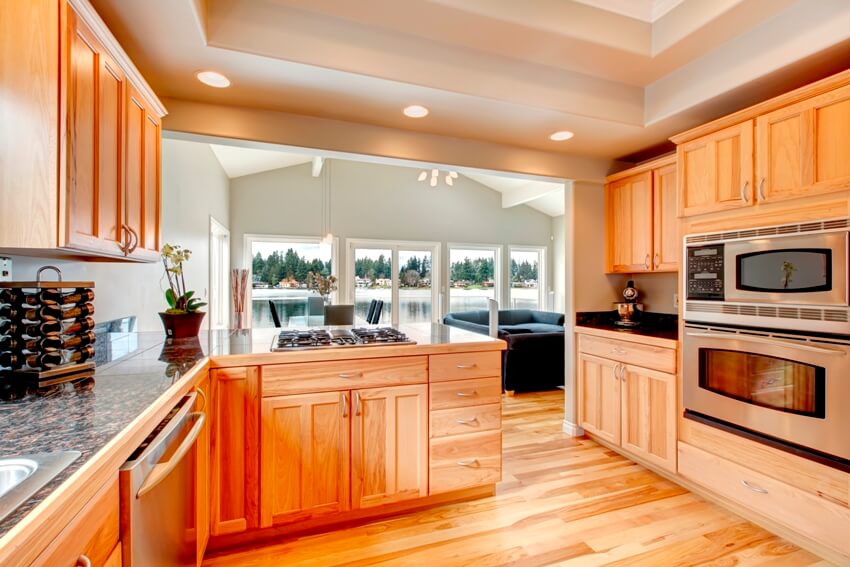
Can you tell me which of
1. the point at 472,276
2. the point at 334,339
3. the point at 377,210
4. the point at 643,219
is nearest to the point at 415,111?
Answer: the point at 334,339

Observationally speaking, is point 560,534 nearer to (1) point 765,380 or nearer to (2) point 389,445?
(2) point 389,445

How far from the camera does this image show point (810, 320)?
1.80m

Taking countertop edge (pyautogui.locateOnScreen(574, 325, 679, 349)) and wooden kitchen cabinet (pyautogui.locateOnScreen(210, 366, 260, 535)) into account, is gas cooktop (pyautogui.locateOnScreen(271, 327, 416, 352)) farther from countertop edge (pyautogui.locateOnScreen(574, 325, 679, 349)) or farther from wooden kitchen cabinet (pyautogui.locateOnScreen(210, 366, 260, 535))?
countertop edge (pyautogui.locateOnScreen(574, 325, 679, 349))

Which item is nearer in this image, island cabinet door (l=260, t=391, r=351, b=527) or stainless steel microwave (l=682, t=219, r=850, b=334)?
stainless steel microwave (l=682, t=219, r=850, b=334)

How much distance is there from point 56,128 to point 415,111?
170 centimetres

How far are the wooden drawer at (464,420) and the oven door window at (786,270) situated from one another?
1.45m

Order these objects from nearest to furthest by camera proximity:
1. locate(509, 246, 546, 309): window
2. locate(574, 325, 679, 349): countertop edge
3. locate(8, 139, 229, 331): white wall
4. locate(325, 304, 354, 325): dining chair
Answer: locate(8, 139, 229, 331): white wall, locate(574, 325, 679, 349): countertop edge, locate(325, 304, 354, 325): dining chair, locate(509, 246, 546, 309): window

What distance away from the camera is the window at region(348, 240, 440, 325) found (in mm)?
6715

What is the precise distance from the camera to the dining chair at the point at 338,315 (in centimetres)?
467

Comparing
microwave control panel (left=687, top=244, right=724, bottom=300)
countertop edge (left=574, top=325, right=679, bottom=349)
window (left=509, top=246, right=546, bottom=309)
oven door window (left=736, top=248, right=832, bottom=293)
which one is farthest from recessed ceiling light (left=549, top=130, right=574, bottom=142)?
window (left=509, top=246, right=546, bottom=309)

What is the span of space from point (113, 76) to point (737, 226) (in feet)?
9.47

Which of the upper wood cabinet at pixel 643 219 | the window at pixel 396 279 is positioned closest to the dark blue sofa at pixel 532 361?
the upper wood cabinet at pixel 643 219

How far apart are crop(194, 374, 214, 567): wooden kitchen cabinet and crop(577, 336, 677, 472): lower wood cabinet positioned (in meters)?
2.49

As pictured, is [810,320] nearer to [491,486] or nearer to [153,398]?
[491,486]
